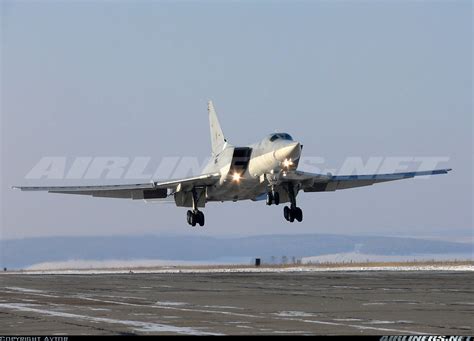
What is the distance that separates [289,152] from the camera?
45188mm

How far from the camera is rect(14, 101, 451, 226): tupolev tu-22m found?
46.8m

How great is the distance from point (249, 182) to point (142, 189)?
11190 millimetres

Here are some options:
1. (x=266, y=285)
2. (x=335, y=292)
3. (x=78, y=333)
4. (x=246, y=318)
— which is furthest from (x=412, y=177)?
(x=78, y=333)

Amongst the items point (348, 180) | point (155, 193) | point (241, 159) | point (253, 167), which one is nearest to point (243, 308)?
point (253, 167)

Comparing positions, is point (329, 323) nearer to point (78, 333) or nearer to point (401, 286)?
point (78, 333)

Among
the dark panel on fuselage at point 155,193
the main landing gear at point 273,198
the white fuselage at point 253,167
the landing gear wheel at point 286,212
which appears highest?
the dark panel on fuselage at point 155,193

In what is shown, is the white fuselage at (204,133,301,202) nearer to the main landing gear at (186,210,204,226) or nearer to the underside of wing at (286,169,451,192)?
the main landing gear at (186,210,204,226)

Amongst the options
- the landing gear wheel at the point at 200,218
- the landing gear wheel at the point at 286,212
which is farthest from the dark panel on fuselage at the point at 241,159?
the landing gear wheel at the point at 200,218

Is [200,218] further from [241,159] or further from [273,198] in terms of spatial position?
[273,198]

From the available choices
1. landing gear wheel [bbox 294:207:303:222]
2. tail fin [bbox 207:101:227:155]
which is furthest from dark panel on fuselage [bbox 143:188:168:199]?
landing gear wheel [bbox 294:207:303:222]

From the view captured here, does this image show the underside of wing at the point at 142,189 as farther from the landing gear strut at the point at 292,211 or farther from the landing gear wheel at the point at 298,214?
the landing gear wheel at the point at 298,214

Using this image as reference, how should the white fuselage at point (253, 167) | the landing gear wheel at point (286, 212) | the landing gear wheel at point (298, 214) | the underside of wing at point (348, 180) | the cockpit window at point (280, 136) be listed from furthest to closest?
the underside of wing at point (348, 180)
the landing gear wheel at point (286, 212)
the landing gear wheel at point (298, 214)
the cockpit window at point (280, 136)
the white fuselage at point (253, 167)

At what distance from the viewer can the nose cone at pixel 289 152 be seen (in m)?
45.0

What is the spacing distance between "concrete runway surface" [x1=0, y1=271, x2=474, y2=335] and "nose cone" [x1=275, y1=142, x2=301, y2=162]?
8.70 meters
